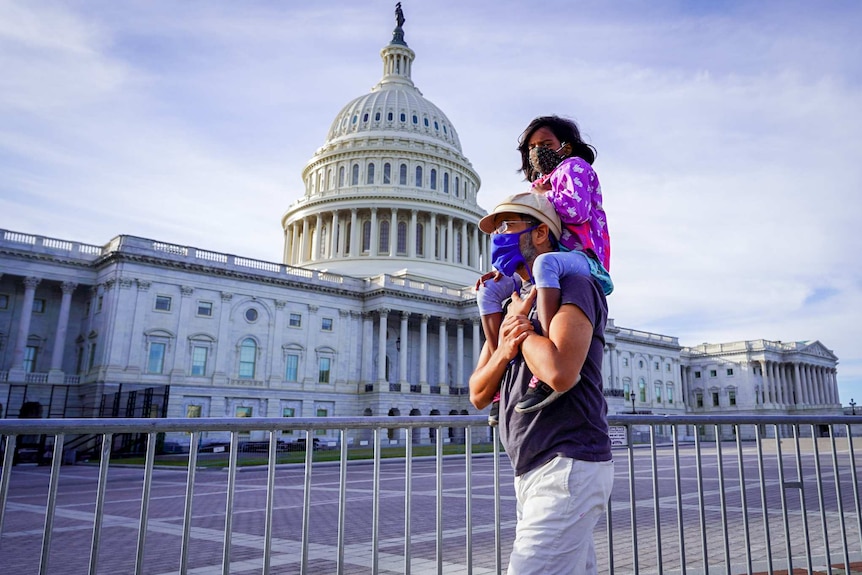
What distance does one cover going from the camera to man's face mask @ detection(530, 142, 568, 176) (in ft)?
11.7

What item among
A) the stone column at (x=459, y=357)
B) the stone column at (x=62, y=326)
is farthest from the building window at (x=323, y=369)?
the stone column at (x=62, y=326)

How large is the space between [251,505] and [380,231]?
66014 millimetres

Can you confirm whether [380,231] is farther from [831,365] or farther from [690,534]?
[831,365]

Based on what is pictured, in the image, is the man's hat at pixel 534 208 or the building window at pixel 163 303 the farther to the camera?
the building window at pixel 163 303

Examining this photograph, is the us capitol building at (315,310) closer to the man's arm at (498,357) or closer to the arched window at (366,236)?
the arched window at (366,236)

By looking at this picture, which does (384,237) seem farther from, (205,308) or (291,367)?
(205,308)

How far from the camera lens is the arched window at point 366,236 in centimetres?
7641

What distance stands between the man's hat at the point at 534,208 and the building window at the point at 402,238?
7354 cm

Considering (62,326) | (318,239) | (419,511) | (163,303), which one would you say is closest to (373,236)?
Result: (318,239)

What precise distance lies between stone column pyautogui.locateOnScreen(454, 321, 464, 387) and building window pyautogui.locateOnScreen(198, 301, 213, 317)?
979 inches

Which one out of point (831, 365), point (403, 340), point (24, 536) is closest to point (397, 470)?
point (24, 536)

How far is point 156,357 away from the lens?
48906 millimetres

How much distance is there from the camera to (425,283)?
6450 cm

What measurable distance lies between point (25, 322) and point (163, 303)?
365 inches
